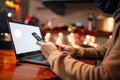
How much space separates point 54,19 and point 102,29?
38.6 inches

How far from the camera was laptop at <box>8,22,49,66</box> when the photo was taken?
88cm

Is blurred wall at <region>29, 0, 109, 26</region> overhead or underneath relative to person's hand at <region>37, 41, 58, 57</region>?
underneath

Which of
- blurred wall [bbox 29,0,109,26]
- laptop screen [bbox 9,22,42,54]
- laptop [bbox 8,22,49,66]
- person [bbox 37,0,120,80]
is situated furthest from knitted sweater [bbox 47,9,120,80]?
blurred wall [bbox 29,0,109,26]

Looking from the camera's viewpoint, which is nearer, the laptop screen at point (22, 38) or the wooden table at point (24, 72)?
the wooden table at point (24, 72)

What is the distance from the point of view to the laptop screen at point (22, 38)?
2.99ft

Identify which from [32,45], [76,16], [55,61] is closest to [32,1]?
[76,16]

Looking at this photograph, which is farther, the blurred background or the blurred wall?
the blurred wall

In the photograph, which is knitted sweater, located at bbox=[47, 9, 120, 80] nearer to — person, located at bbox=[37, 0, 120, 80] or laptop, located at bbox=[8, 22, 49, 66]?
person, located at bbox=[37, 0, 120, 80]

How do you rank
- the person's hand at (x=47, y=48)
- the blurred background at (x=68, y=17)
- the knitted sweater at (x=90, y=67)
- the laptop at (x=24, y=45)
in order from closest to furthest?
the knitted sweater at (x=90, y=67) → the person's hand at (x=47, y=48) → the laptop at (x=24, y=45) → the blurred background at (x=68, y=17)

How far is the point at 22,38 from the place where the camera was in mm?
992

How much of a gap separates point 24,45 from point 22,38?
4 centimetres

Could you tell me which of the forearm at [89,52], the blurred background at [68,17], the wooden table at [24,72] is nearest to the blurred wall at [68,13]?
the blurred background at [68,17]

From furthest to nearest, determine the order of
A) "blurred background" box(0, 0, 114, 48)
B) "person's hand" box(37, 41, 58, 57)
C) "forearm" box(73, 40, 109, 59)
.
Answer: "blurred background" box(0, 0, 114, 48) → "forearm" box(73, 40, 109, 59) → "person's hand" box(37, 41, 58, 57)

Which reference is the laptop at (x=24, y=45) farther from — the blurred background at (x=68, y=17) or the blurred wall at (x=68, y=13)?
the blurred wall at (x=68, y=13)
